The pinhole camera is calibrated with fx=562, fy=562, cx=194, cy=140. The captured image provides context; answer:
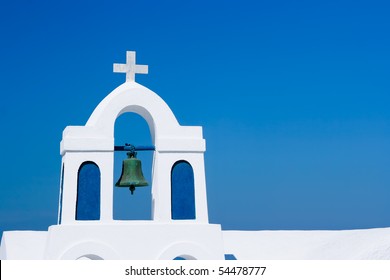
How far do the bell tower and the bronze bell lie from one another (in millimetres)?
271

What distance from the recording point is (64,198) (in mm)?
9227

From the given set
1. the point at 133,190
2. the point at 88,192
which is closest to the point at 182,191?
the point at 133,190

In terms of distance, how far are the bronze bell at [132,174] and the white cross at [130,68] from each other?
1.41 meters

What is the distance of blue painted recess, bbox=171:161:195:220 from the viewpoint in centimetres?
963

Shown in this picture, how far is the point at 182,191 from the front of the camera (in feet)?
31.9

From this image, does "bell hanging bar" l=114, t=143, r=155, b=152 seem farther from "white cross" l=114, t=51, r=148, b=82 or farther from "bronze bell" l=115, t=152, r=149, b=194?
"white cross" l=114, t=51, r=148, b=82

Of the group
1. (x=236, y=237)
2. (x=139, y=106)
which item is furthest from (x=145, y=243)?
(x=236, y=237)

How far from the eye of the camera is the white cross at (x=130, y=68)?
10.0 metres

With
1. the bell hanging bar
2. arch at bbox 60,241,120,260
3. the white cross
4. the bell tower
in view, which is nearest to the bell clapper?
the bell tower

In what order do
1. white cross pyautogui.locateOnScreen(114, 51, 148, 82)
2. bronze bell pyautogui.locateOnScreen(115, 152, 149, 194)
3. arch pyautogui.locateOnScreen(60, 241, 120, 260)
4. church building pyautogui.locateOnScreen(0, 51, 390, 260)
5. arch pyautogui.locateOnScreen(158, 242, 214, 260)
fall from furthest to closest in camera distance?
white cross pyautogui.locateOnScreen(114, 51, 148, 82) < bronze bell pyautogui.locateOnScreen(115, 152, 149, 194) < arch pyautogui.locateOnScreen(158, 242, 214, 260) < church building pyautogui.locateOnScreen(0, 51, 390, 260) < arch pyautogui.locateOnScreen(60, 241, 120, 260)

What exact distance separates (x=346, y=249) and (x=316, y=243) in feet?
3.32

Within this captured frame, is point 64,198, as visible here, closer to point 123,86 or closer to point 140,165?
point 140,165

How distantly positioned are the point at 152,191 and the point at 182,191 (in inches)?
28.9

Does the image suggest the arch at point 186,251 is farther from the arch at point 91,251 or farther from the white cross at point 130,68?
the white cross at point 130,68
